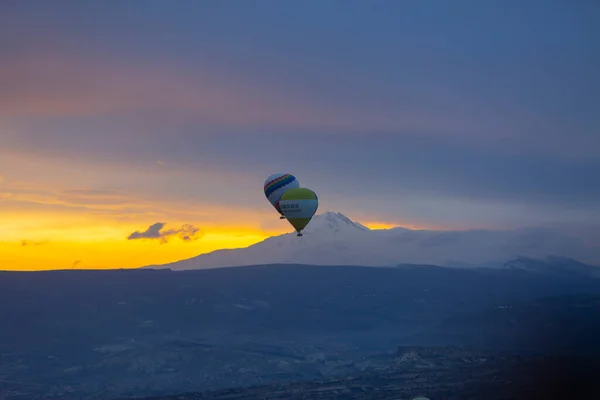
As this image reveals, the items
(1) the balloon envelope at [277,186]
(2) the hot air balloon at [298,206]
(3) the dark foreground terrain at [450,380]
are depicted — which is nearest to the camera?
(3) the dark foreground terrain at [450,380]

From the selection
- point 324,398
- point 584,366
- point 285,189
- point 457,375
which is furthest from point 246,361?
point 584,366

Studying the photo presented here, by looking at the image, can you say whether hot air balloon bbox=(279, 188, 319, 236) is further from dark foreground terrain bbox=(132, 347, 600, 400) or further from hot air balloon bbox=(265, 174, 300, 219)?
dark foreground terrain bbox=(132, 347, 600, 400)

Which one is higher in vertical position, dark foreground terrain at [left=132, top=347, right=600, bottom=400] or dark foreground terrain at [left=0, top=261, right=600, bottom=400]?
dark foreground terrain at [left=0, top=261, right=600, bottom=400]

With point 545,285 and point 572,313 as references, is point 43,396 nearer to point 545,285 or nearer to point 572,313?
point 572,313

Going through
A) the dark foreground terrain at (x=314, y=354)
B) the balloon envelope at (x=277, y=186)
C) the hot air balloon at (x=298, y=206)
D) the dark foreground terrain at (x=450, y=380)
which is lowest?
the dark foreground terrain at (x=450, y=380)

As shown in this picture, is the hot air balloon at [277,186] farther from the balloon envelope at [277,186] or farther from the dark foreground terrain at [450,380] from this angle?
the dark foreground terrain at [450,380]

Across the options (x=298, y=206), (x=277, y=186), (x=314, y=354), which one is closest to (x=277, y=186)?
(x=277, y=186)

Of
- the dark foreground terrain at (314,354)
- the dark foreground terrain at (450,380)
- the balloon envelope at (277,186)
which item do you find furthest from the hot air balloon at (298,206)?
the dark foreground terrain at (314,354)

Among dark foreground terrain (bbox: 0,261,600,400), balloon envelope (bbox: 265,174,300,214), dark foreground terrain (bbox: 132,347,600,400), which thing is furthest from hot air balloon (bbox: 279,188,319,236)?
dark foreground terrain (bbox: 0,261,600,400)
